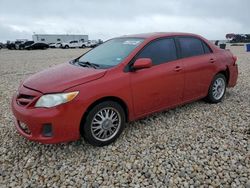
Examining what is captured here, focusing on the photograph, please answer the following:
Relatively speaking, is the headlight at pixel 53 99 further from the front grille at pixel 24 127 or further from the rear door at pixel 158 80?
the rear door at pixel 158 80

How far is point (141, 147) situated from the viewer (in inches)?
134

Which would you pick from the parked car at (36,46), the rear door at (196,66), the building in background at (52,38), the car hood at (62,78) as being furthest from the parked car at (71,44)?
the car hood at (62,78)

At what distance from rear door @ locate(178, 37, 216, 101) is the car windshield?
0.97 m

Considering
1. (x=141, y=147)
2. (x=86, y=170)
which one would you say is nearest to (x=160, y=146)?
(x=141, y=147)

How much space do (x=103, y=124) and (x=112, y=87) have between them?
531mm

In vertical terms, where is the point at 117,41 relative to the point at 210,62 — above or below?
above

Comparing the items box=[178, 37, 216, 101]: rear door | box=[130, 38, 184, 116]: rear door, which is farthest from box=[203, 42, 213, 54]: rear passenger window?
box=[130, 38, 184, 116]: rear door

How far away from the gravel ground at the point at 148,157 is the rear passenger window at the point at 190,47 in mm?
1177

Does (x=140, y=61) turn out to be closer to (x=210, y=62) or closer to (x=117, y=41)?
(x=117, y=41)

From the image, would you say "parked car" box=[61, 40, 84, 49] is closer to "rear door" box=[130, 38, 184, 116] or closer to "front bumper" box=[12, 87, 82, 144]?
"rear door" box=[130, 38, 184, 116]

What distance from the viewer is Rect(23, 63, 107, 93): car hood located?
309 centimetres

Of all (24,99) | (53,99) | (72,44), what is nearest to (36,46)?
(72,44)

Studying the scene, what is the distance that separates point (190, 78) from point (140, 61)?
1.29 metres

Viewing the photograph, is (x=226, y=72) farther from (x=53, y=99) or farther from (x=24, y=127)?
(x=24, y=127)
